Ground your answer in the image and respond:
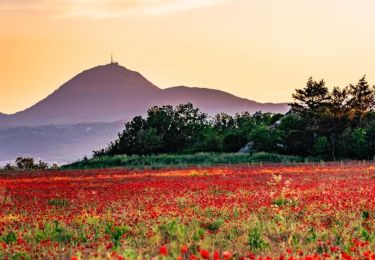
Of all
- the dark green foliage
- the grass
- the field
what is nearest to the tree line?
the dark green foliage

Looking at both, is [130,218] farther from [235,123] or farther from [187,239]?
[235,123]

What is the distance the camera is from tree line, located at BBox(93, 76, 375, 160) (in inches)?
2923

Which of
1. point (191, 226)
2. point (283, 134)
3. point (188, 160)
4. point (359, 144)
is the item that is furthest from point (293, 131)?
point (191, 226)

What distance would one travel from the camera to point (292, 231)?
42.4 ft

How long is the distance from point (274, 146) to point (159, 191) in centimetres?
5616

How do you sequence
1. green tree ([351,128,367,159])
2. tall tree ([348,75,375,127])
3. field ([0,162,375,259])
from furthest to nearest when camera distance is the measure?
tall tree ([348,75,375,127])
green tree ([351,128,367,159])
field ([0,162,375,259])

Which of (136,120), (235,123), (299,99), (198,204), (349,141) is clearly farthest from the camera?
(235,123)

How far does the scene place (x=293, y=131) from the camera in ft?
259

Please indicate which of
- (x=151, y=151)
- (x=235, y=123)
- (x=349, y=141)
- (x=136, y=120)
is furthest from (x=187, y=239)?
(x=235, y=123)

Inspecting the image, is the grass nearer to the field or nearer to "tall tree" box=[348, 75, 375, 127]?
"tall tree" box=[348, 75, 375, 127]

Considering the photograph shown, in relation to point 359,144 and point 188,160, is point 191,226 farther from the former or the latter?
point 359,144

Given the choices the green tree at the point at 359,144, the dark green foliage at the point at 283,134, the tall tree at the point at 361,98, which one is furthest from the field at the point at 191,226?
the tall tree at the point at 361,98

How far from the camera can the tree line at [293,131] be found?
244 feet

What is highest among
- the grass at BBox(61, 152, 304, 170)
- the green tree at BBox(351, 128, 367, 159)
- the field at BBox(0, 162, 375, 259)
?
the green tree at BBox(351, 128, 367, 159)
